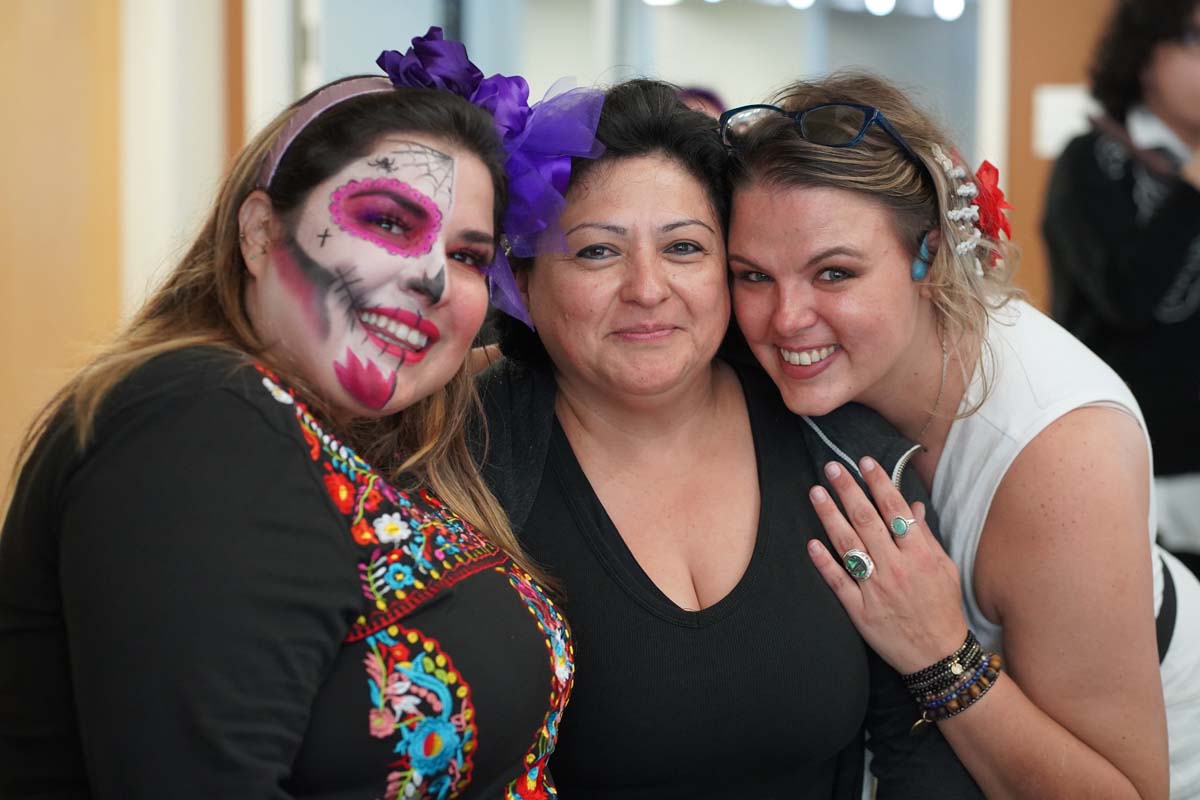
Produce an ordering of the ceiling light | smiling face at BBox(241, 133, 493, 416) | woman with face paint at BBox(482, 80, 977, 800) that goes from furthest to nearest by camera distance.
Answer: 1. the ceiling light
2. woman with face paint at BBox(482, 80, 977, 800)
3. smiling face at BBox(241, 133, 493, 416)

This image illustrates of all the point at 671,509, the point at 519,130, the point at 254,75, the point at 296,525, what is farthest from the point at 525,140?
the point at 254,75

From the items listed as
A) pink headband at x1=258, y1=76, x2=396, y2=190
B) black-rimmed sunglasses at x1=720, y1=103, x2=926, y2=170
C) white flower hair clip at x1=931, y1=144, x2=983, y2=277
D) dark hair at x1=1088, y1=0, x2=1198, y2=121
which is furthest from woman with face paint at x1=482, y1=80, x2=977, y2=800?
dark hair at x1=1088, y1=0, x2=1198, y2=121

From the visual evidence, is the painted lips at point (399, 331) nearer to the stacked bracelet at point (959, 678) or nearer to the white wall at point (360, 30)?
the stacked bracelet at point (959, 678)

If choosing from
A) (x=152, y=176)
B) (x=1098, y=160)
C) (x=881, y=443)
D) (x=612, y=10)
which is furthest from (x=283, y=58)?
(x=881, y=443)

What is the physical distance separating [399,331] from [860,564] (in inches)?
28.6

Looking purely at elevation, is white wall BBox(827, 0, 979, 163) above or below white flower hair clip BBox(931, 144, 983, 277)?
above

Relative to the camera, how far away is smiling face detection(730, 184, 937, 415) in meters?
1.66

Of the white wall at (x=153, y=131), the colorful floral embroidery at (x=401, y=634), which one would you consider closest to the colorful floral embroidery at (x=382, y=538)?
the colorful floral embroidery at (x=401, y=634)

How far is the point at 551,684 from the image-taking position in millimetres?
1350

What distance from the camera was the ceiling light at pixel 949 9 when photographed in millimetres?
5043

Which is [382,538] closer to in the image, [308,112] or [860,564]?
[308,112]

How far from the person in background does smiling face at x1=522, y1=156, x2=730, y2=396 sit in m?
1.18

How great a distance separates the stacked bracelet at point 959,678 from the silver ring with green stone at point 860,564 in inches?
5.6

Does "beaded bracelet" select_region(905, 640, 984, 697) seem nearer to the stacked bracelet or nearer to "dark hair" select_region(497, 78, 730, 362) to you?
the stacked bracelet
